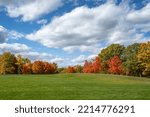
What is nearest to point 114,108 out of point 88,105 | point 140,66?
point 88,105

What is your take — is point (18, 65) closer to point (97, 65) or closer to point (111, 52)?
point (97, 65)

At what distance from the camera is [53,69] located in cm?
13238

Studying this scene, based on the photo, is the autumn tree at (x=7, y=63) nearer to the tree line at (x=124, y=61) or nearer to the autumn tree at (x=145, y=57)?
the tree line at (x=124, y=61)

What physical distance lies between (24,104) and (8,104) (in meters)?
0.95

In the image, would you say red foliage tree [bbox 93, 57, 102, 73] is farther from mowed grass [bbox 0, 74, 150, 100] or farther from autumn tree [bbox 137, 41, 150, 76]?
mowed grass [bbox 0, 74, 150, 100]

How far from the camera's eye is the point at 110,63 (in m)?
96.8

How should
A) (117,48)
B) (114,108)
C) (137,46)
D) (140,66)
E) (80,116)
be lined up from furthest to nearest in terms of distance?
(117,48) → (137,46) → (140,66) → (114,108) → (80,116)

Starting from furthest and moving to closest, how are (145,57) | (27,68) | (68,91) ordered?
(27,68) → (145,57) → (68,91)

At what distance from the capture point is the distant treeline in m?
89.4

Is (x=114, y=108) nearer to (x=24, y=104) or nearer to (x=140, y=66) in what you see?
(x=24, y=104)

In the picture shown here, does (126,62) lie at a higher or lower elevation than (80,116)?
higher

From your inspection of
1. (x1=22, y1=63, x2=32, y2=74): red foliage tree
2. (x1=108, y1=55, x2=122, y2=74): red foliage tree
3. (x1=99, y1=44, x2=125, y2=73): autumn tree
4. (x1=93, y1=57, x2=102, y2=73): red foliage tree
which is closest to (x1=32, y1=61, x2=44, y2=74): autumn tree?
(x1=22, y1=63, x2=32, y2=74): red foliage tree

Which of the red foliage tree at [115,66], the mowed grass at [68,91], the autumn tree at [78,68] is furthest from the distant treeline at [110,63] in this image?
the mowed grass at [68,91]

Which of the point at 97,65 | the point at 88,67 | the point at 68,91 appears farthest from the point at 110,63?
the point at 68,91
